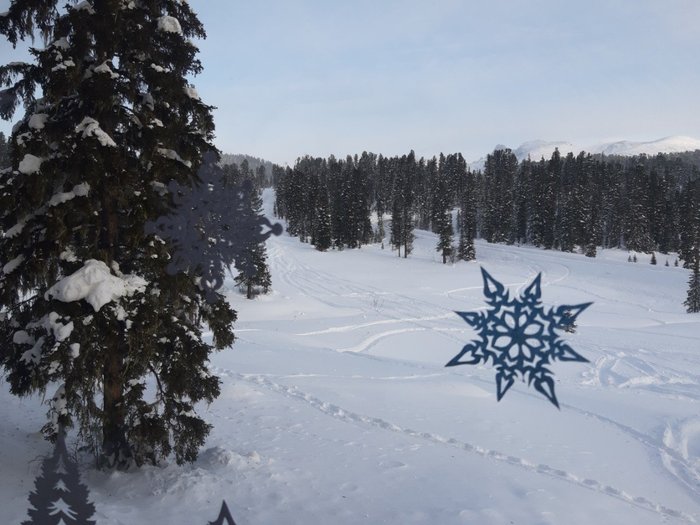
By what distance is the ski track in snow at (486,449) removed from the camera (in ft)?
28.6

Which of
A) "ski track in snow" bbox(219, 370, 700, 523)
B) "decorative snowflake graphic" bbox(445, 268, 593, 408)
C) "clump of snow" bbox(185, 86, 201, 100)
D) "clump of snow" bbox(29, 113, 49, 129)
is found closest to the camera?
"decorative snowflake graphic" bbox(445, 268, 593, 408)

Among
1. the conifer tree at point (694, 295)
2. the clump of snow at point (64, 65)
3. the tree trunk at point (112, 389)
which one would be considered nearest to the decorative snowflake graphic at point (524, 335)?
the tree trunk at point (112, 389)

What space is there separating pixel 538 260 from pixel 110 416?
56444 mm

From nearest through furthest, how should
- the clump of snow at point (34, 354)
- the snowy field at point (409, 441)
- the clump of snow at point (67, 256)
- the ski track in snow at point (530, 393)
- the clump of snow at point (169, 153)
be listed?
the clump of snow at point (67, 256) < the clump of snow at point (34, 354) < the clump of snow at point (169, 153) < the snowy field at point (409, 441) < the ski track in snow at point (530, 393)

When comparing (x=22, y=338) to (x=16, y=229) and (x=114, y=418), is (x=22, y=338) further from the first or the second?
(x=114, y=418)

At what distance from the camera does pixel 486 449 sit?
35.3ft

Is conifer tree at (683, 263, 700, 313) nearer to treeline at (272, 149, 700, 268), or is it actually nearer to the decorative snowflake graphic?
treeline at (272, 149, 700, 268)

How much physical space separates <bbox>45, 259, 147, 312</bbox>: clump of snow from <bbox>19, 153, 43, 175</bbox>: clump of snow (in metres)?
1.36

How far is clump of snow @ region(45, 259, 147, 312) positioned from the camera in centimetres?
605

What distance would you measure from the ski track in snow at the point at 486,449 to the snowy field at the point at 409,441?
5cm

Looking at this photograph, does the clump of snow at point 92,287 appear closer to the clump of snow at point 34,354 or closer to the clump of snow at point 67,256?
the clump of snow at point 67,256

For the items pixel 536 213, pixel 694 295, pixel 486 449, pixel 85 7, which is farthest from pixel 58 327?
pixel 536 213

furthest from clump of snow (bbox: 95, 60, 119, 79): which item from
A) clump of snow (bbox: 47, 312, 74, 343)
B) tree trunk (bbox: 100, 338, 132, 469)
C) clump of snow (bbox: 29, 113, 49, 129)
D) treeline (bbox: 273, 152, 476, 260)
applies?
treeline (bbox: 273, 152, 476, 260)

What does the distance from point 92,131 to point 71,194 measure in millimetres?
932
